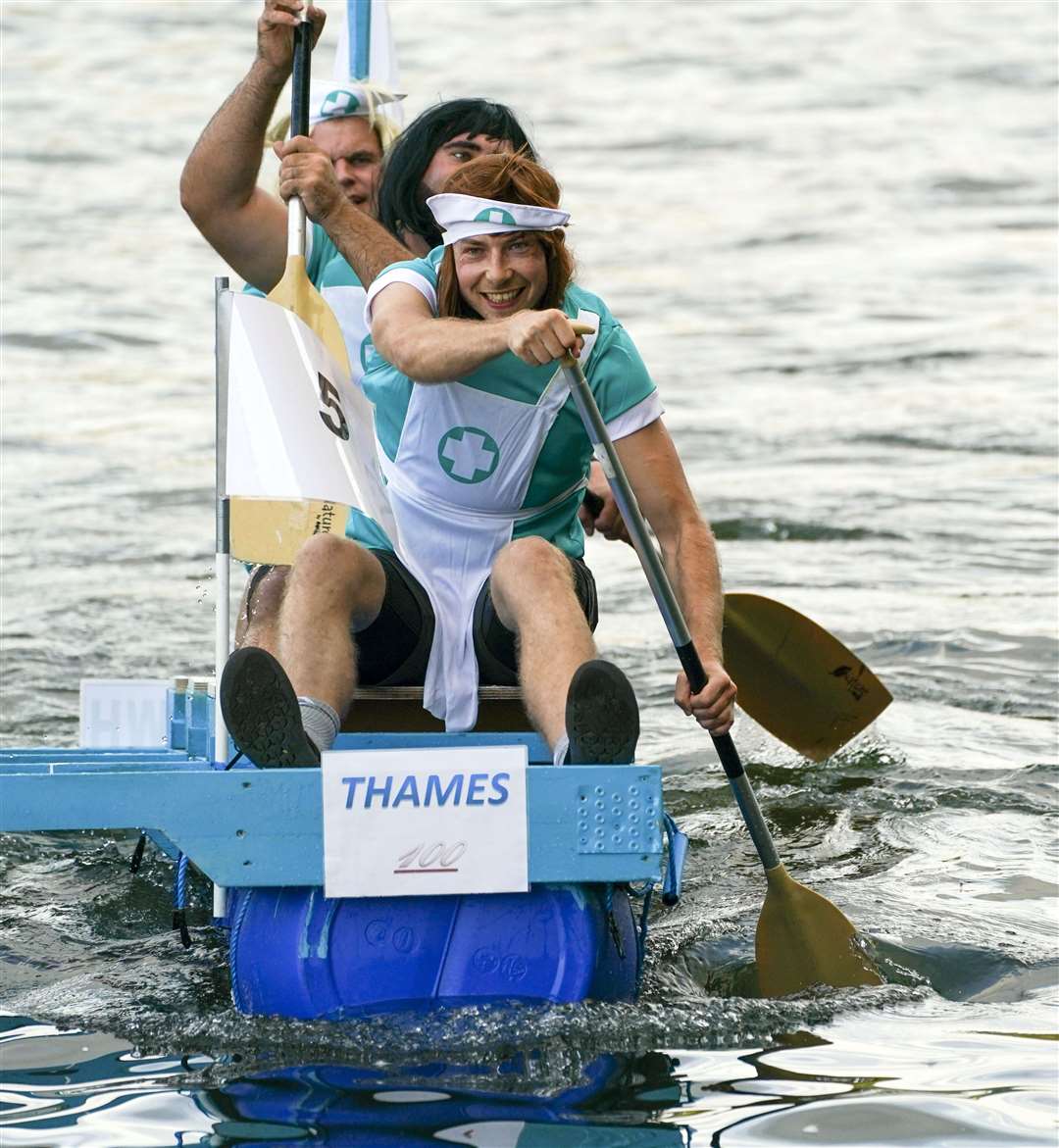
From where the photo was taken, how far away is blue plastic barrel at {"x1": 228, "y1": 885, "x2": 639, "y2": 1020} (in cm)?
365

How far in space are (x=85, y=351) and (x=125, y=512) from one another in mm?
3890

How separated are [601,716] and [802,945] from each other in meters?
0.85

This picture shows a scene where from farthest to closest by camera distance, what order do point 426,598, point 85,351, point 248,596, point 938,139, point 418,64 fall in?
point 418,64 → point 938,139 → point 85,351 → point 248,596 → point 426,598

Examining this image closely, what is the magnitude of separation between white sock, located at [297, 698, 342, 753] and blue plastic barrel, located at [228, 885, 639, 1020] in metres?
0.30

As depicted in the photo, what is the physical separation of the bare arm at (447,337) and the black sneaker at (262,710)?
2.14 feet

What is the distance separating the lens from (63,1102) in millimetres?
3475

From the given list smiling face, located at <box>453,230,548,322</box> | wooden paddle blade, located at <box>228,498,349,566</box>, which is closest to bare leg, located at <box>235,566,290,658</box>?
wooden paddle blade, located at <box>228,498,349,566</box>

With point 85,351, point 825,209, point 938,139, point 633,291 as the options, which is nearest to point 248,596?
point 85,351

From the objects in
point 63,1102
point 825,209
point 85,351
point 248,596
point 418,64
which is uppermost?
point 418,64

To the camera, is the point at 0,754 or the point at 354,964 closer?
the point at 354,964

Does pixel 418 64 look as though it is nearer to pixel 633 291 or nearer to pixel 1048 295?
pixel 633 291

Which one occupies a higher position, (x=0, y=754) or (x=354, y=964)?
(x=0, y=754)

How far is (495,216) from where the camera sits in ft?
13.1

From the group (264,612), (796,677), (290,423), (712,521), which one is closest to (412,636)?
(290,423)
